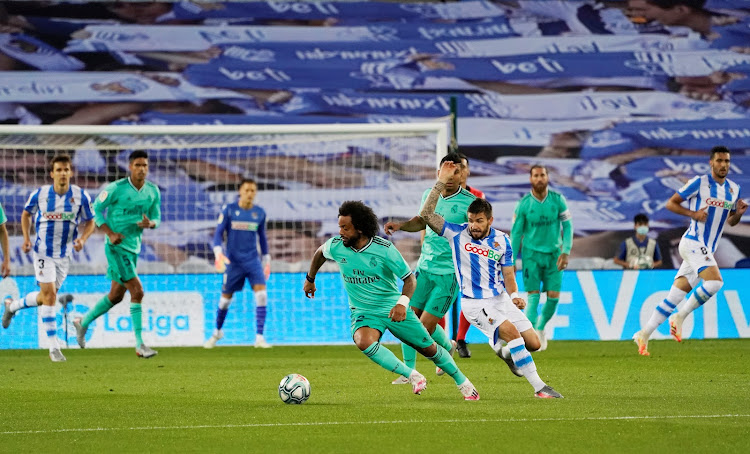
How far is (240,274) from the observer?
49.0 feet

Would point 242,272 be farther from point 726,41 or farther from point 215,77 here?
point 726,41

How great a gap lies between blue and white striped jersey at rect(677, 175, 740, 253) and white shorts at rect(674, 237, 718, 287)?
0.07 m

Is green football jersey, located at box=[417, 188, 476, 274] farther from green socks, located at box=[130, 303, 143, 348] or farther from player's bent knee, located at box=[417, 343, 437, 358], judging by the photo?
green socks, located at box=[130, 303, 143, 348]

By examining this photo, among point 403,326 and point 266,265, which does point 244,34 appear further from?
point 403,326

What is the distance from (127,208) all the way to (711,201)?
6.55 metres

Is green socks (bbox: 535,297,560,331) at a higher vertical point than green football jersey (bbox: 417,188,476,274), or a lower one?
lower

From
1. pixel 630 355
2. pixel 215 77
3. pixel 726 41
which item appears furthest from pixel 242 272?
pixel 726 41

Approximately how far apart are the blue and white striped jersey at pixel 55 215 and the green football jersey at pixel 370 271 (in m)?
5.81

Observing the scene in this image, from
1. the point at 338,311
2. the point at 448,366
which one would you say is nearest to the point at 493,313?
the point at 448,366

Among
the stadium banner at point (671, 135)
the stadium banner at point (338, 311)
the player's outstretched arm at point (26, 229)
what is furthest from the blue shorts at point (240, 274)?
the stadium banner at point (671, 135)

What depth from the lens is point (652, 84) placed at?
23.2 meters

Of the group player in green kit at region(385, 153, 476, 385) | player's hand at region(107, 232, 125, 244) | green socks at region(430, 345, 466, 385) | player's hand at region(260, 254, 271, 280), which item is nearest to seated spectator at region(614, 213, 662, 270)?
player's hand at region(260, 254, 271, 280)

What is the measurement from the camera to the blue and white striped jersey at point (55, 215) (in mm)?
13156

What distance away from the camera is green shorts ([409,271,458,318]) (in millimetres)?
10173
